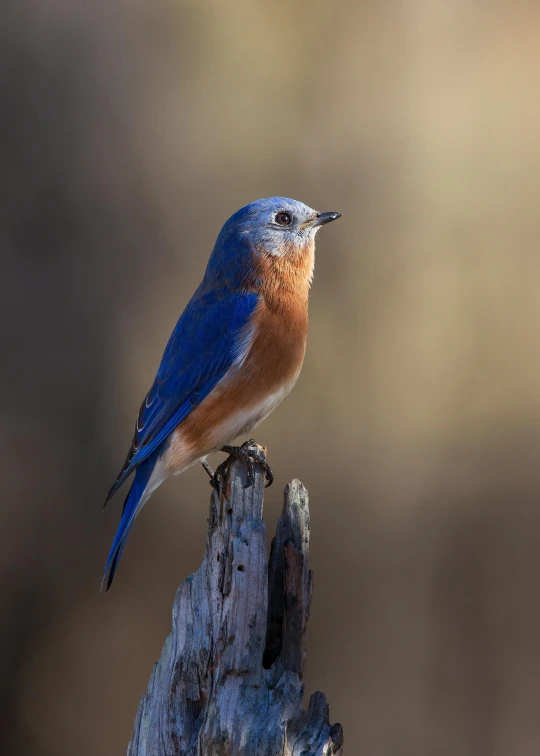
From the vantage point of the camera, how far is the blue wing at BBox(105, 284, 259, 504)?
4129 mm

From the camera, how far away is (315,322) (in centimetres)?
591

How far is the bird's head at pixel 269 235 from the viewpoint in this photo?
436cm

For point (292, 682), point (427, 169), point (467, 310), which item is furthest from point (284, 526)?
point (427, 169)

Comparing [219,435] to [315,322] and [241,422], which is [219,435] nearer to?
[241,422]

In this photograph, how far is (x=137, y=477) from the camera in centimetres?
417

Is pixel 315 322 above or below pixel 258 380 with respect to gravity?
above

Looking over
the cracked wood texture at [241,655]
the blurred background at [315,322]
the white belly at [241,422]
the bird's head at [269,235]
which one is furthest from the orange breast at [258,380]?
the blurred background at [315,322]

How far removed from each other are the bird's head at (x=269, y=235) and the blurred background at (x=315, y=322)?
148 cm

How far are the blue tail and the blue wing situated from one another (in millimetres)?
59

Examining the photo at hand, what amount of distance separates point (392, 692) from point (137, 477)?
8.49 feet

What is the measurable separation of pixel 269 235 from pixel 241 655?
2079 mm

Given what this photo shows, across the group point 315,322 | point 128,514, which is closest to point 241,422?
point 128,514

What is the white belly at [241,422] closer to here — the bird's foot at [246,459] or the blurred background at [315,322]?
the bird's foot at [246,459]

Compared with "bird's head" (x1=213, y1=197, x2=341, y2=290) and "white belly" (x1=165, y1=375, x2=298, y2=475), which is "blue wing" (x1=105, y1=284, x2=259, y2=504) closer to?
"white belly" (x1=165, y1=375, x2=298, y2=475)
